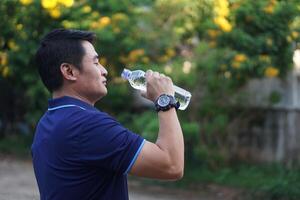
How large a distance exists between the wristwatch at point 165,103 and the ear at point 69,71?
329 millimetres

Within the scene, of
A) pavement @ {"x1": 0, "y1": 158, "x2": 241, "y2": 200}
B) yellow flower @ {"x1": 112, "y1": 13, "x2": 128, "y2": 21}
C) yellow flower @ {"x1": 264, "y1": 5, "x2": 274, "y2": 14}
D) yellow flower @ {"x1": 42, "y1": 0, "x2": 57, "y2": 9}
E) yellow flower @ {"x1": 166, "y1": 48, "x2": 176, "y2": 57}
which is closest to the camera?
pavement @ {"x1": 0, "y1": 158, "x2": 241, "y2": 200}

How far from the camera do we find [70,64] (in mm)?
2291

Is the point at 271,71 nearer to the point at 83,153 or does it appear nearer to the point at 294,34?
the point at 294,34

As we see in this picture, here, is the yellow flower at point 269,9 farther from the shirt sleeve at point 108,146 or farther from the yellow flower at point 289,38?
the shirt sleeve at point 108,146

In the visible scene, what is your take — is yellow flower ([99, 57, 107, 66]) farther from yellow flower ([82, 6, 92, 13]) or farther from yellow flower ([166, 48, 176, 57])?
yellow flower ([166, 48, 176, 57])

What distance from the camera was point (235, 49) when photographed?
739 cm

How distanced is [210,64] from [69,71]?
5.39 m

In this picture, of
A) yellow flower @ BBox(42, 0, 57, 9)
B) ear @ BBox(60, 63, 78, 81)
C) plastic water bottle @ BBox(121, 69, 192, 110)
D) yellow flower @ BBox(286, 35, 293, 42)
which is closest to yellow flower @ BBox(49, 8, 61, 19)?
yellow flower @ BBox(42, 0, 57, 9)

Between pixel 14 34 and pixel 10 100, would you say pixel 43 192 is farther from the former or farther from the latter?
pixel 10 100

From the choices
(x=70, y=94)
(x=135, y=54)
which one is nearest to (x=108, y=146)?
(x=70, y=94)

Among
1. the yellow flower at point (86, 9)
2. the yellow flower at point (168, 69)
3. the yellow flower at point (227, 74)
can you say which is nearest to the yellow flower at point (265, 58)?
the yellow flower at point (227, 74)

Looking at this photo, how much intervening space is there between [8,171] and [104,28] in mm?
2445

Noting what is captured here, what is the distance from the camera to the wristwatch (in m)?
2.23

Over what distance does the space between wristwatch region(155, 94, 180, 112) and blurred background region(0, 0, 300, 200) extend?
489 cm
